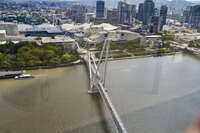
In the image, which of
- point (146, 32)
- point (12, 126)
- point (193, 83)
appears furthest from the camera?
point (146, 32)

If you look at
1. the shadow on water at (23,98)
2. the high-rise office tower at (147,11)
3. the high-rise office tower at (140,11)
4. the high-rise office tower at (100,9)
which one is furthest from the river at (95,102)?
the high-rise office tower at (100,9)

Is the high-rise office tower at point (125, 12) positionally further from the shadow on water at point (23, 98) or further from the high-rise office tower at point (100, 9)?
the shadow on water at point (23, 98)

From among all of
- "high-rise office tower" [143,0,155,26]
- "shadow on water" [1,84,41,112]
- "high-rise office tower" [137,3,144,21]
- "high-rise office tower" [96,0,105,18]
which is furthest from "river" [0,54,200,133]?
"high-rise office tower" [96,0,105,18]

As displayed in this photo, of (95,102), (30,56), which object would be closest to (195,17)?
(30,56)

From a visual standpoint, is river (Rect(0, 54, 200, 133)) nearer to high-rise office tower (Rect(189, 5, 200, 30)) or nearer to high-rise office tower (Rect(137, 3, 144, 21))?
high-rise office tower (Rect(189, 5, 200, 30))

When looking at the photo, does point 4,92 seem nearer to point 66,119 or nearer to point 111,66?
point 66,119

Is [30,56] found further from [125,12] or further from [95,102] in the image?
[125,12]

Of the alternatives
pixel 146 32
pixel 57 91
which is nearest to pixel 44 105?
pixel 57 91
